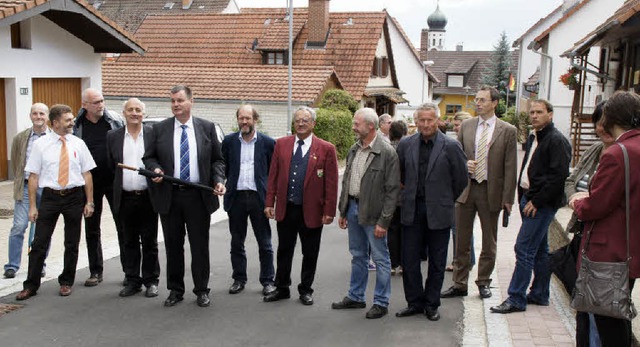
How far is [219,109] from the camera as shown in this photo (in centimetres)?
2625

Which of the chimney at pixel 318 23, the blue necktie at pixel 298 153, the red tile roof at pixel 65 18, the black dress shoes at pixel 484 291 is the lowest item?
the black dress shoes at pixel 484 291

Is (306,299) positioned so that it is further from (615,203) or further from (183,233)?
(615,203)

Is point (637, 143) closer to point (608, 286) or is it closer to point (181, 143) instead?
point (608, 286)

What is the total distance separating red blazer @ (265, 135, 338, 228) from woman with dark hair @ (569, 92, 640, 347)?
286cm

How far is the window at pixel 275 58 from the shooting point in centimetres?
3309

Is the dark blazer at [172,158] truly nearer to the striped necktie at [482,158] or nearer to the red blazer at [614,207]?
the striped necktie at [482,158]

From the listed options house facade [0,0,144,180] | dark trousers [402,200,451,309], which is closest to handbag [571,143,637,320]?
dark trousers [402,200,451,309]

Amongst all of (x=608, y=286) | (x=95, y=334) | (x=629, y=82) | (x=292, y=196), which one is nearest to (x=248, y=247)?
(x=292, y=196)

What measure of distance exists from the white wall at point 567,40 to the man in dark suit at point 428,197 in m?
24.2

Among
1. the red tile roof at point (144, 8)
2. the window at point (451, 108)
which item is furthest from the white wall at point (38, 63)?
the window at point (451, 108)

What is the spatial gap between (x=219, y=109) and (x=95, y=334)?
20694 millimetres

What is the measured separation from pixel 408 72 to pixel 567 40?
14.2 meters

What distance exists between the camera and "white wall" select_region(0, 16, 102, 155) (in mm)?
14141

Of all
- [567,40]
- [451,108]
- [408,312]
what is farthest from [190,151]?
[451,108]
